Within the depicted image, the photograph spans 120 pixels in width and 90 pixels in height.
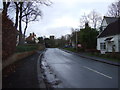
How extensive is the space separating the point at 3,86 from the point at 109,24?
3639 cm

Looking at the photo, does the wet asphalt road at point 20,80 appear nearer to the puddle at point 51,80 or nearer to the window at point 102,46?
the puddle at point 51,80

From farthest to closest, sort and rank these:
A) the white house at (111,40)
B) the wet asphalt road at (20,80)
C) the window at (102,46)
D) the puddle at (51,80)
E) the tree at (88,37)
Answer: the tree at (88,37) → the window at (102,46) → the white house at (111,40) → the puddle at (51,80) → the wet asphalt road at (20,80)

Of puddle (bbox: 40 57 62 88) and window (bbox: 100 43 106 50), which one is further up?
window (bbox: 100 43 106 50)

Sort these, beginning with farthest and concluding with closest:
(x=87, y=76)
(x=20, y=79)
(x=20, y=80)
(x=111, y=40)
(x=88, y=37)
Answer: (x=88, y=37) < (x=111, y=40) < (x=87, y=76) < (x=20, y=79) < (x=20, y=80)

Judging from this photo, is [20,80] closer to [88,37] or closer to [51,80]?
[51,80]

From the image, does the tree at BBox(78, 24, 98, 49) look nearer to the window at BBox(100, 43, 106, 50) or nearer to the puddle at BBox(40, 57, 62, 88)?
the window at BBox(100, 43, 106, 50)

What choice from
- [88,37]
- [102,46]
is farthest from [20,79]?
[88,37]

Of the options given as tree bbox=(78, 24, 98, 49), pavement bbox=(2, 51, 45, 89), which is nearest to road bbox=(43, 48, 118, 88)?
pavement bbox=(2, 51, 45, 89)

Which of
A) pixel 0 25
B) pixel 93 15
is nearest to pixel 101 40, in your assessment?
pixel 93 15

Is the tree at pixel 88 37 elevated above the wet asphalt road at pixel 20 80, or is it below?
above

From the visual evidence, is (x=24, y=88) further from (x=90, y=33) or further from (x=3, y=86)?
(x=90, y=33)

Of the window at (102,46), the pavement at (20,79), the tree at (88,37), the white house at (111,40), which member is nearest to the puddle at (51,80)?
the pavement at (20,79)

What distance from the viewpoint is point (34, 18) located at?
4069cm

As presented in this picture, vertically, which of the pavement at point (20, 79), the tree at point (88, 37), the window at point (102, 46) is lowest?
the pavement at point (20, 79)
